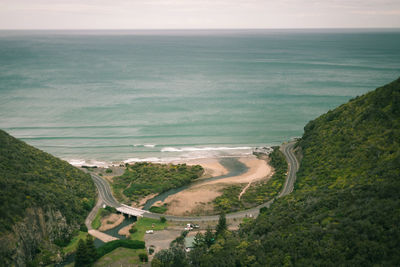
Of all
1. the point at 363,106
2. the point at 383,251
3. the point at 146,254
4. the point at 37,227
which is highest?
the point at 363,106

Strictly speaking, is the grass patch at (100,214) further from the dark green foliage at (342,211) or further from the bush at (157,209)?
the dark green foliage at (342,211)

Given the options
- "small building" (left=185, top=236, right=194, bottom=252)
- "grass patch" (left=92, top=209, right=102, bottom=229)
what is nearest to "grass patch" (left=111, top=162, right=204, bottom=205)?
"grass patch" (left=92, top=209, right=102, bottom=229)

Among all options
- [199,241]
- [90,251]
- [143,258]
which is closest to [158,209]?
[199,241]

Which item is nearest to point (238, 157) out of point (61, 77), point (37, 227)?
point (37, 227)

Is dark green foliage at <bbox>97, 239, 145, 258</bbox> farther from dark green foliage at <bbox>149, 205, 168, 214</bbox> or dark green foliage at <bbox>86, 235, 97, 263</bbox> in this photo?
dark green foliage at <bbox>149, 205, 168, 214</bbox>

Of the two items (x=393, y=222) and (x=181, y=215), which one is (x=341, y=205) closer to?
(x=393, y=222)

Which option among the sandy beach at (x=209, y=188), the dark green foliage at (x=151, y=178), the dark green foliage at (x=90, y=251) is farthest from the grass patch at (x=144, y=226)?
the dark green foliage at (x=151, y=178)
